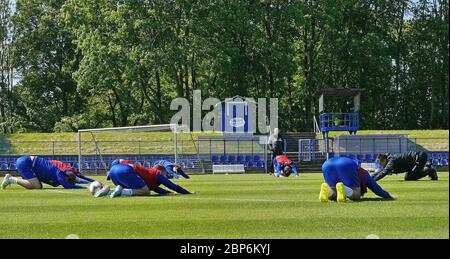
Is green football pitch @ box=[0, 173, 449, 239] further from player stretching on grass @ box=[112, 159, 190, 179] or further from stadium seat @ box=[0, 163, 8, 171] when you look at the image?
stadium seat @ box=[0, 163, 8, 171]

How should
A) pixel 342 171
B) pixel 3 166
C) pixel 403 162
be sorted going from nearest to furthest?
1. pixel 342 171
2. pixel 403 162
3. pixel 3 166

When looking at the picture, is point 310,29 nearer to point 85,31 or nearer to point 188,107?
point 188,107

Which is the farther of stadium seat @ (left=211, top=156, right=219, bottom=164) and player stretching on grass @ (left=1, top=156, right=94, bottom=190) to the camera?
stadium seat @ (left=211, top=156, right=219, bottom=164)

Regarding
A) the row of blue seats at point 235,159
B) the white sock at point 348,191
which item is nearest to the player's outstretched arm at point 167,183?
the white sock at point 348,191

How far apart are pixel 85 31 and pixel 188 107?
10267 millimetres

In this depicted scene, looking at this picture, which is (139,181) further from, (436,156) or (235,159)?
(436,156)

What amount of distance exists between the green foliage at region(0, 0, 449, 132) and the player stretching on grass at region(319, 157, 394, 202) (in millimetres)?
42846

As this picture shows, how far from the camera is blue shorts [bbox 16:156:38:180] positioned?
2053cm

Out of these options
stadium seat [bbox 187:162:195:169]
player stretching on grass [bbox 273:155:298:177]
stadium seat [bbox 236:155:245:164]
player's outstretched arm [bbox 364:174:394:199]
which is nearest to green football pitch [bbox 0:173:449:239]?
player's outstretched arm [bbox 364:174:394:199]

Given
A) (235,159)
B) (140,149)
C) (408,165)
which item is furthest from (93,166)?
(408,165)

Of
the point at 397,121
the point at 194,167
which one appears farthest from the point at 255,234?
the point at 397,121

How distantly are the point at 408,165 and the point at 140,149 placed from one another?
88.2 ft

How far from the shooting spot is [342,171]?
14.4 m

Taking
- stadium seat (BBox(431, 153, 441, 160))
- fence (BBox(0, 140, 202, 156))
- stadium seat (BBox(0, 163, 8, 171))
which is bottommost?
stadium seat (BBox(0, 163, 8, 171))
